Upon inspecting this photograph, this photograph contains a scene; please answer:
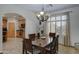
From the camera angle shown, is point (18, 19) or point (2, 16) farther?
point (18, 19)

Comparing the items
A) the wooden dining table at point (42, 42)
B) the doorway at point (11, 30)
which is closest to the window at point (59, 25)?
the wooden dining table at point (42, 42)

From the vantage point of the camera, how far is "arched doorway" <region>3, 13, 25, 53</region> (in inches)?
73.5

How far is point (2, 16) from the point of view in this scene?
1739mm

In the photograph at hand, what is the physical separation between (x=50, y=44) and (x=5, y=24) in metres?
0.98

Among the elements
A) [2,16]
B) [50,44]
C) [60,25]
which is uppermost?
[2,16]

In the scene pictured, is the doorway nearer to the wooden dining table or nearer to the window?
the wooden dining table

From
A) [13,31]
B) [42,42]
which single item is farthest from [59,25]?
[13,31]

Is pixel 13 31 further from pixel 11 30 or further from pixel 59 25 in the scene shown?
pixel 59 25

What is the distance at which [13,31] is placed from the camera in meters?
1.89

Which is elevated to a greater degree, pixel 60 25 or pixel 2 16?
pixel 2 16

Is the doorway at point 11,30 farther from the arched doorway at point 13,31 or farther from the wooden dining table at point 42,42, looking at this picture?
the wooden dining table at point 42,42
